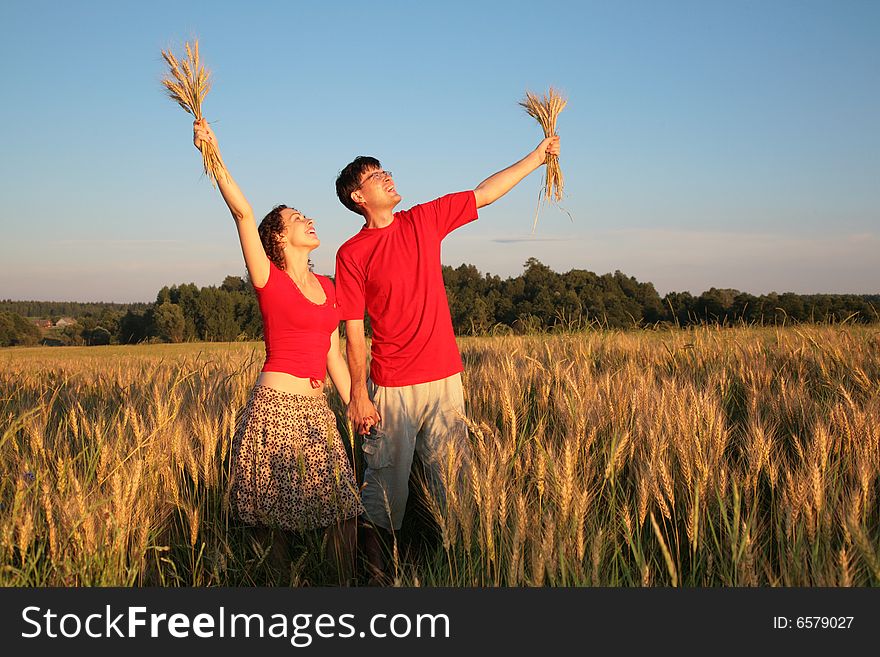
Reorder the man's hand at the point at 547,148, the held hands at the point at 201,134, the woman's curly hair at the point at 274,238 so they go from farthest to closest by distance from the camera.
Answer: the man's hand at the point at 547,148 → the woman's curly hair at the point at 274,238 → the held hands at the point at 201,134

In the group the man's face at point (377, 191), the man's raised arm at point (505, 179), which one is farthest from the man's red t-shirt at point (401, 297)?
the man's raised arm at point (505, 179)

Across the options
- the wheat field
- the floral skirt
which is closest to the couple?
the floral skirt

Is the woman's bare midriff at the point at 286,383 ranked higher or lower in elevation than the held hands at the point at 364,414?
higher

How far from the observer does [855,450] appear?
3.02 m

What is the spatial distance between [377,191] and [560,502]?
78.3 inches

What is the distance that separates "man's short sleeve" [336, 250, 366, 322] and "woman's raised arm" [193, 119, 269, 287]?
46cm

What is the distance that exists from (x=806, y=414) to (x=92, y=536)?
348 centimetres

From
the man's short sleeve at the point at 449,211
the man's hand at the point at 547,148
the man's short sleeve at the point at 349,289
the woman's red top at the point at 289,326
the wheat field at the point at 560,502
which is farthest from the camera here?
the man's hand at the point at 547,148

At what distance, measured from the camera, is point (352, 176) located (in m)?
3.61

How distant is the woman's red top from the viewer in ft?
10.6

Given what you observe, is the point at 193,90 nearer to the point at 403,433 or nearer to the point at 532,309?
the point at 403,433

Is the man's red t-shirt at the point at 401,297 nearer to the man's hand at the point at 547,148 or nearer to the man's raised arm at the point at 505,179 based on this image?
the man's raised arm at the point at 505,179

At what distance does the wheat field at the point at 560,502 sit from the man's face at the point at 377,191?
114 centimetres

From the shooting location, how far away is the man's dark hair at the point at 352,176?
3.61 m
